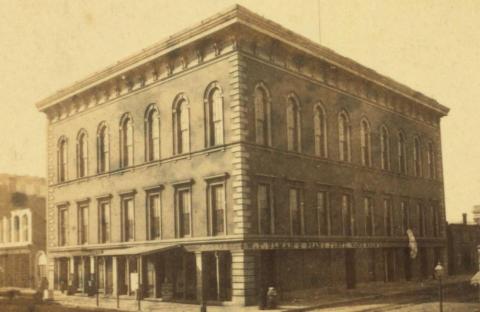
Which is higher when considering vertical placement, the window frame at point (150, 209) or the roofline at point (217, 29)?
the roofline at point (217, 29)

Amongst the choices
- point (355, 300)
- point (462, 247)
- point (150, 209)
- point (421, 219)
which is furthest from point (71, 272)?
point (462, 247)

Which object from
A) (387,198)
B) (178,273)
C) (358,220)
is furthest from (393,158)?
(178,273)

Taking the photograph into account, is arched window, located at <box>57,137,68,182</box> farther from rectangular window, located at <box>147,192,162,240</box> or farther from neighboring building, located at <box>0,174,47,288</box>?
rectangular window, located at <box>147,192,162,240</box>

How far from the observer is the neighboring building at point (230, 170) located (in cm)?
2716

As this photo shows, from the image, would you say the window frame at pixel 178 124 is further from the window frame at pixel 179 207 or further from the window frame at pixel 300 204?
the window frame at pixel 300 204

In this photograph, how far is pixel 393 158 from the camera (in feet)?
131

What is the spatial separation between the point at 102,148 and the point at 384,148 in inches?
698

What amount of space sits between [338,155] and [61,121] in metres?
18.0

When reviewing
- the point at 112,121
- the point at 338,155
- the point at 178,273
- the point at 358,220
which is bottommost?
the point at 178,273

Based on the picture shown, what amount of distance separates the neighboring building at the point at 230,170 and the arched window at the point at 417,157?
6.35 ft

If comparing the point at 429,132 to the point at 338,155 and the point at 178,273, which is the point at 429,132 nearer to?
the point at 338,155

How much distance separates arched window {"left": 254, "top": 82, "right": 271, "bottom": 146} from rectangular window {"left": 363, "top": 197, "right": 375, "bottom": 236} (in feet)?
34.2

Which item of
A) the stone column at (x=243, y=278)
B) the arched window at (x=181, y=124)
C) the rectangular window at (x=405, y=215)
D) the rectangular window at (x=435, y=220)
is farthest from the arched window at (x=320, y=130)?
the rectangular window at (x=435, y=220)

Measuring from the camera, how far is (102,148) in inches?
1405
